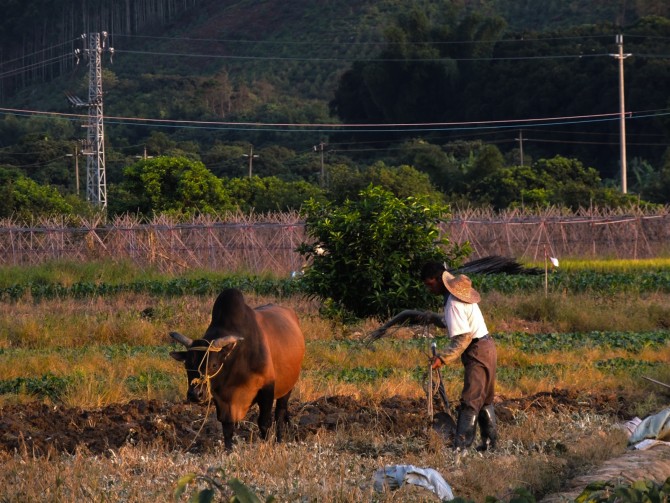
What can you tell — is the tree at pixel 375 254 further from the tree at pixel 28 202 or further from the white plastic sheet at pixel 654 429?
the tree at pixel 28 202

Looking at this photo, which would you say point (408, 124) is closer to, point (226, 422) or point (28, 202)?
point (28, 202)

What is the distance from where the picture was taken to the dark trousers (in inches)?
381

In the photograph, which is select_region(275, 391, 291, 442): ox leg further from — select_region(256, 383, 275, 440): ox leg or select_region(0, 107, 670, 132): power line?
select_region(0, 107, 670, 132): power line

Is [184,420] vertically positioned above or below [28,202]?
above

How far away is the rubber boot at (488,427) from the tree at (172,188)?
3498 centimetres

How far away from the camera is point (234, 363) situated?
32.2 ft

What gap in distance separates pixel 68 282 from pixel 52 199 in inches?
809

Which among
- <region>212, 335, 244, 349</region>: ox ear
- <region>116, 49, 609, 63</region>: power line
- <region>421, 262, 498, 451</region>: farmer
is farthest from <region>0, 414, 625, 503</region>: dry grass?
<region>116, 49, 609, 63</region>: power line

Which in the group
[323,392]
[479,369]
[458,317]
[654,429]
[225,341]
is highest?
[458,317]

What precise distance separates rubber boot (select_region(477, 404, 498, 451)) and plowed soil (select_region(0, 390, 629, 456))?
1.04 feet

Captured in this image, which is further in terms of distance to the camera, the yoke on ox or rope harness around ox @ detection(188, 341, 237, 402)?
the yoke on ox

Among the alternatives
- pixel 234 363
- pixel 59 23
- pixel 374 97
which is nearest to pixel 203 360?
pixel 234 363

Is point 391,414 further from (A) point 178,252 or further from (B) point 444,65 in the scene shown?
(B) point 444,65

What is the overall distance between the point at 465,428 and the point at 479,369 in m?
→ 0.50
